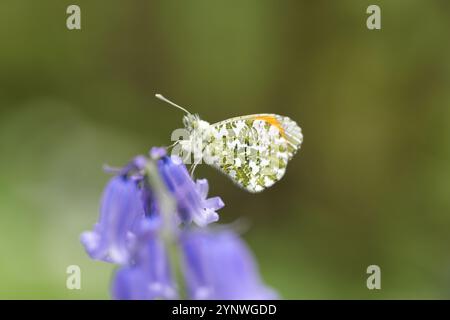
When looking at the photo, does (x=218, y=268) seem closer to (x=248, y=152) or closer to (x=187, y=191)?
(x=187, y=191)

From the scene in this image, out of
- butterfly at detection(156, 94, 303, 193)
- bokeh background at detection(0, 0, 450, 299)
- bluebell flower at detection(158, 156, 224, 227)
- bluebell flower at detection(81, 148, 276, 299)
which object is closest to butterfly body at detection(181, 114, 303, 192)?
butterfly at detection(156, 94, 303, 193)

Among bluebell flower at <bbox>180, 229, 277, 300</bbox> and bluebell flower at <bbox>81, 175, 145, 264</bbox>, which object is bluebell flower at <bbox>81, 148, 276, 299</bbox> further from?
bluebell flower at <bbox>81, 175, 145, 264</bbox>

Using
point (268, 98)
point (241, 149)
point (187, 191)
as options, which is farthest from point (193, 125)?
point (268, 98)

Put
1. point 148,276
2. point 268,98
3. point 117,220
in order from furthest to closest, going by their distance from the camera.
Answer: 1. point 268,98
2. point 117,220
3. point 148,276

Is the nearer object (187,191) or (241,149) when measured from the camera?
(187,191)

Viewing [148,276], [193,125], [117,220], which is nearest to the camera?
[148,276]

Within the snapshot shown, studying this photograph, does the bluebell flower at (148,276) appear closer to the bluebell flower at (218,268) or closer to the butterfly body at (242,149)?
the bluebell flower at (218,268)
